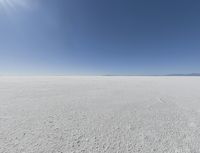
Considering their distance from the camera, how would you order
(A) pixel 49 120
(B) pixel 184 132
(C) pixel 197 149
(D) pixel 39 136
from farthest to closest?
(A) pixel 49 120 → (B) pixel 184 132 → (D) pixel 39 136 → (C) pixel 197 149

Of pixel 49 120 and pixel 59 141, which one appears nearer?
pixel 59 141

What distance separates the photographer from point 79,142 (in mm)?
2510

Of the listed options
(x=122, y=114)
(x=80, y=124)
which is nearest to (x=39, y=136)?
(x=80, y=124)

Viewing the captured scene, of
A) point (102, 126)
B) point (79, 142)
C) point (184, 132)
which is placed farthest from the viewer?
point (102, 126)

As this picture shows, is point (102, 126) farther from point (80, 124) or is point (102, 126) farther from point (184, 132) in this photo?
point (184, 132)

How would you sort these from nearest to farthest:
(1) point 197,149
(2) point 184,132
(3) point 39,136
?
(1) point 197,149 < (3) point 39,136 < (2) point 184,132

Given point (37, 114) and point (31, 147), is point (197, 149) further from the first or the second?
point (37, 114)

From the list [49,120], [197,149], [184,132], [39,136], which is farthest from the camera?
[49,120]

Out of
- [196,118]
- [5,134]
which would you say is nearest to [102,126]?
[5,134]

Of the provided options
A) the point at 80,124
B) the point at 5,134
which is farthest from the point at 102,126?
the point at 5,134

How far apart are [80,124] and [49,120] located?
3.46 ft

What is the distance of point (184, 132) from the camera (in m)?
2.91

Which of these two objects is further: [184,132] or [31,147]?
[184,132]

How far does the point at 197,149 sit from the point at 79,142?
239cm
